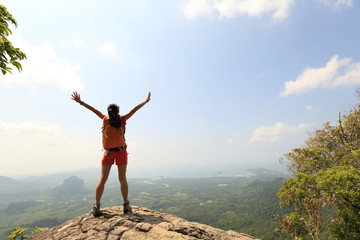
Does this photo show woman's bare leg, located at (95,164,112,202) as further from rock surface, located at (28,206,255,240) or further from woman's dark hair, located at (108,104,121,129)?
woman's dark hair, located at (108,104,121,129)

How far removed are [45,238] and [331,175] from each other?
17.7 meters

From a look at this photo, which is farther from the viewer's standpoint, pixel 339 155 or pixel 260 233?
pixel 260 233

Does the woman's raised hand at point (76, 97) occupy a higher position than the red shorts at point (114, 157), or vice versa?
the woman's raised hand at point (76, 97)

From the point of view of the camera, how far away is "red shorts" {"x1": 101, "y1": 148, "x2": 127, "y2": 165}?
5.45 meters

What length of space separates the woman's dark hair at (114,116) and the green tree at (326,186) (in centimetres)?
1274

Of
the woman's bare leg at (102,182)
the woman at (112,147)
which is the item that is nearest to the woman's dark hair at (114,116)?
the woman at (112,147)

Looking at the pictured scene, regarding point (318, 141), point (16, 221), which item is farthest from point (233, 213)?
point (16, 221)

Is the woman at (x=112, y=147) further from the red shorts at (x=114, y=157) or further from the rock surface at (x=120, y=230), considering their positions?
the rock surface at (x=120, y=230)

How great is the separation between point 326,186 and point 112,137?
16.1m

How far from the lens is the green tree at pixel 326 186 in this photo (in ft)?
38.2

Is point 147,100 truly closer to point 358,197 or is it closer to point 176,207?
point 358,197

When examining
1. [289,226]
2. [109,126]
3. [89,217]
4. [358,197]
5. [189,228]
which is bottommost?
[289,226]

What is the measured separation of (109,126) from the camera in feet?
17.9

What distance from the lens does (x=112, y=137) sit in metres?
5.42
